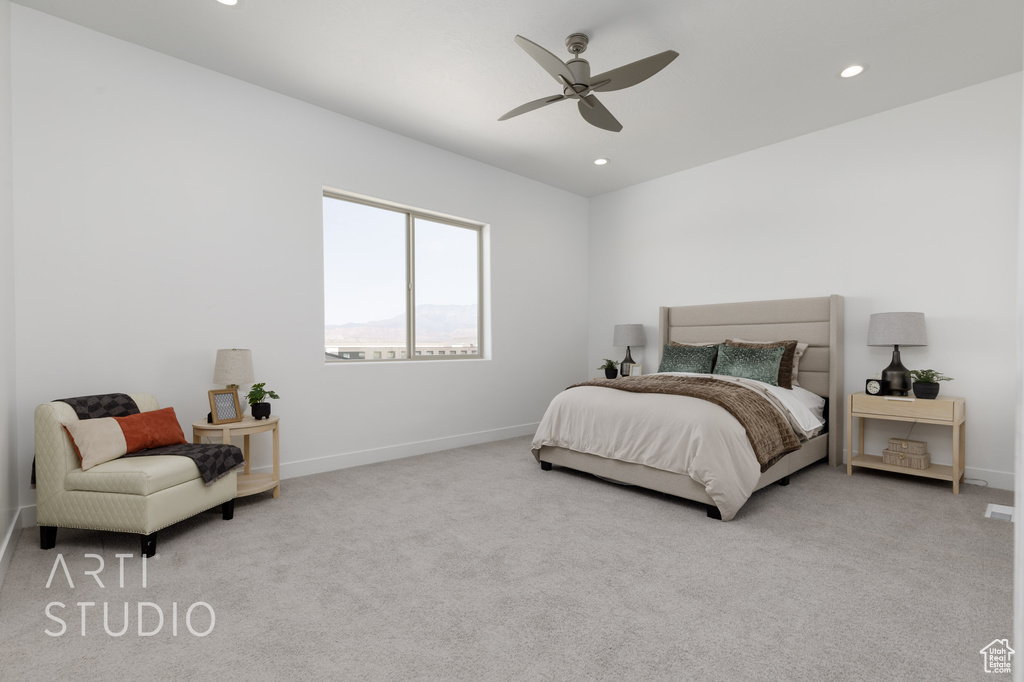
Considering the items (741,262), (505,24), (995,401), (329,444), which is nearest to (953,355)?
(995,401)

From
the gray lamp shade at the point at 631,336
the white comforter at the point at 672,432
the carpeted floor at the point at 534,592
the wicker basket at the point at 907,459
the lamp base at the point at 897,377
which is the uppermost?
the gray lamp shade at the point at 631,336

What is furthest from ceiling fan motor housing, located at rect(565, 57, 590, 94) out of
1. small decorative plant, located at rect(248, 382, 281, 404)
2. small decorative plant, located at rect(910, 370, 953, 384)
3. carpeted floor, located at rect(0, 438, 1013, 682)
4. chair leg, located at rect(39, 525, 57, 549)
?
chair leg, located at rect(39, 525, 57, 549)

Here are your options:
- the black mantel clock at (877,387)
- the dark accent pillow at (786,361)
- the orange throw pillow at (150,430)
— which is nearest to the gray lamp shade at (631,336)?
the dark accent pillow at (786,361)

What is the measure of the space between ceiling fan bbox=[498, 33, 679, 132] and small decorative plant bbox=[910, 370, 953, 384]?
112 inches

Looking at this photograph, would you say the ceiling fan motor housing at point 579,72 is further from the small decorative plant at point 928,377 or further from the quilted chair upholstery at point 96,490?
the small decorative plant at point 928,377

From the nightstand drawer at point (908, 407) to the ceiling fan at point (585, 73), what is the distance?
2.78 meters

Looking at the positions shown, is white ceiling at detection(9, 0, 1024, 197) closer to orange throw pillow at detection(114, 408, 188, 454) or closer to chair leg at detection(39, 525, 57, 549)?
orange throw pillow at detection(114, 408, 188, 454)

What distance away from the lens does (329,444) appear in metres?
3.88

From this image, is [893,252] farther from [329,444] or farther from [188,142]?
[188,142]

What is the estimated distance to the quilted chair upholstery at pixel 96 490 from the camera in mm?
2279

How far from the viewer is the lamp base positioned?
355 cm

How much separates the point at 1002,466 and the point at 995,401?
0.45 metres

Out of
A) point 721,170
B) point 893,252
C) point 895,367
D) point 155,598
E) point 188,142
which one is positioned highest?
point 721,170

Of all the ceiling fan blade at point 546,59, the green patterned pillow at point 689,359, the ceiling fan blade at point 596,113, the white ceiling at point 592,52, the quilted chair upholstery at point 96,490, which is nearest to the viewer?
the quilted chair upholstery at point 96,490
